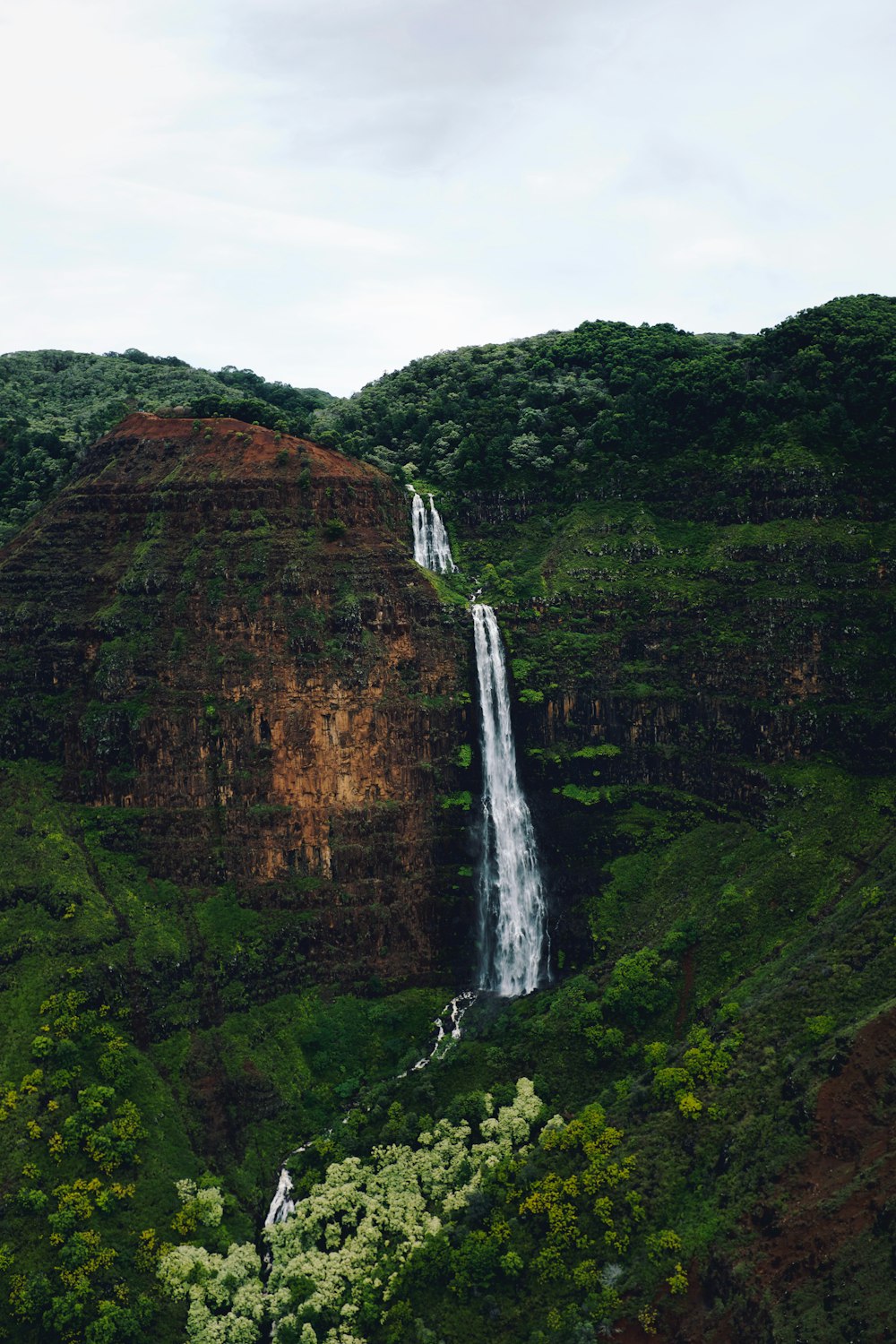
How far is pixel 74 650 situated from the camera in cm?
6262

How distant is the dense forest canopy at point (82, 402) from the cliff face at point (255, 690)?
7.13 metres

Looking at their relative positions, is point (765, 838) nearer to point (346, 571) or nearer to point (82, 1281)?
point (346, 571)

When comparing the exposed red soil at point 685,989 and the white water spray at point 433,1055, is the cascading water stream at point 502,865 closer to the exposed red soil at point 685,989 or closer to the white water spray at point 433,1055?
the white water spray at point 433,1055

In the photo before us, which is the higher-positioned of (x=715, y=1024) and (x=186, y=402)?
(x=186, y=402)

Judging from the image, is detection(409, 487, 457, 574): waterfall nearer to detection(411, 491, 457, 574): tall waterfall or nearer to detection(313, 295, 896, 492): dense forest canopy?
detection(411, 491, 457, 574): tall waterfall

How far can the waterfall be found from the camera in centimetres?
7369

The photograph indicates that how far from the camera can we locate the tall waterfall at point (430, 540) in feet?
242

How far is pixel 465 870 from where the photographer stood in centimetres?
6331

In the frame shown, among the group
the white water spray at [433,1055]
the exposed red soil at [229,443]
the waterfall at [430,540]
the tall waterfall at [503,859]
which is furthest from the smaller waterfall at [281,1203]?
the exposed red soil at [229,443]

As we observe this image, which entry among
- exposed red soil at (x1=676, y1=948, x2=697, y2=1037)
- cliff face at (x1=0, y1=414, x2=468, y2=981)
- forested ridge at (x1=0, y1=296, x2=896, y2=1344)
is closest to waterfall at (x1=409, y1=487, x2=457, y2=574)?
forested ridge at (x1=0, y1=296, x2=896, y2=1344)

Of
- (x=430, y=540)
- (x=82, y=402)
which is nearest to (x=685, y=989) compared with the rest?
(x=430, y=540)

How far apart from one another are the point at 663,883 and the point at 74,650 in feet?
115

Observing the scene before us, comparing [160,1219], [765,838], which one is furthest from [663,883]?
[160,1219]

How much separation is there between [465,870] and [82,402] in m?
52.8
